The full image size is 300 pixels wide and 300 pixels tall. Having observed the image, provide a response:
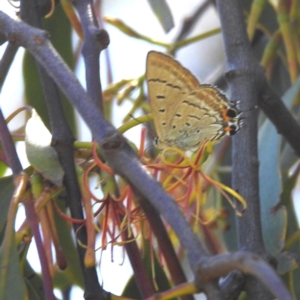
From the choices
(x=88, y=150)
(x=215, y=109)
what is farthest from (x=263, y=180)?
(x=88, y=150)

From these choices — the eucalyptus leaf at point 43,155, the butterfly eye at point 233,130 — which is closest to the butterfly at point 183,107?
the butterfly eye at point 233,130

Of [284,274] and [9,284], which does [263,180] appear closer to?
[284,274]

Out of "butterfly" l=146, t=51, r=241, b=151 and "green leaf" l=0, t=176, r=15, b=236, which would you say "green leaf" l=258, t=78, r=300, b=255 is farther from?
"green leaf" l=0, t=176, r=15, b=236

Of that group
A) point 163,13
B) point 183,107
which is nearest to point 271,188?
point 183,107

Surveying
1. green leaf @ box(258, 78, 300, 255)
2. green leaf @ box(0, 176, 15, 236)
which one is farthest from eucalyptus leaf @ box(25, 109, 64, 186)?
green leaf @ box(258, 78, 300, 255)

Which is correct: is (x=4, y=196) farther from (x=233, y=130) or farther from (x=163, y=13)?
(x=163, y=13)

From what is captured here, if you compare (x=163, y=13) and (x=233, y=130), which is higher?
(x=163, y=13)
